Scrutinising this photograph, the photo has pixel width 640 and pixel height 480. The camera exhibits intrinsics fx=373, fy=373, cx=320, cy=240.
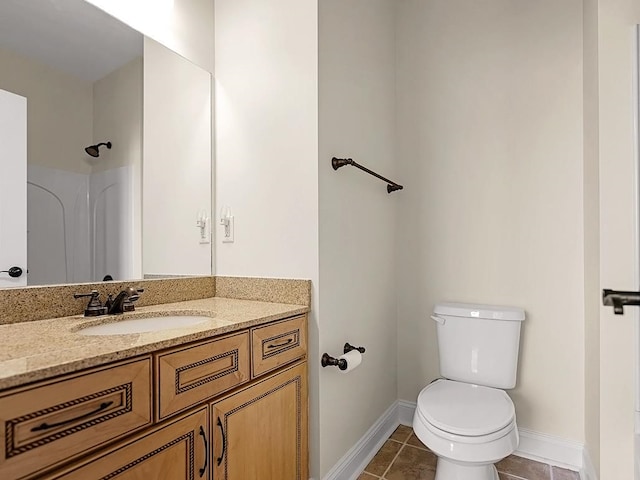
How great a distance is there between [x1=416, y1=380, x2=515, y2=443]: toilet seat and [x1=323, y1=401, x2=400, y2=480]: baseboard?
16.4 inches

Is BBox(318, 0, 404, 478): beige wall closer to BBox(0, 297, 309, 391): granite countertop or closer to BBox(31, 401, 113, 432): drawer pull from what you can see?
BBox(0, 297, 309, 391): granite countertop

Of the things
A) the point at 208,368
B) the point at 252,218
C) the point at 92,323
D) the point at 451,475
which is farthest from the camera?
the point at 252,218

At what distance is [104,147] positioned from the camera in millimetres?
1412

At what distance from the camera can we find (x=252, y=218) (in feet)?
5.49

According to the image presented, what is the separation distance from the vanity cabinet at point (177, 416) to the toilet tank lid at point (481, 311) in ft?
2.72

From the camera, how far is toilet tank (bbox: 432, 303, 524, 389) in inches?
69.8

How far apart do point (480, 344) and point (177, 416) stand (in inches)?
56.0

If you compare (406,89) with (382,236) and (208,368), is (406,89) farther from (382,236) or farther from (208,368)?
(208,368)

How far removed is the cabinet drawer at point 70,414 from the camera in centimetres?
66

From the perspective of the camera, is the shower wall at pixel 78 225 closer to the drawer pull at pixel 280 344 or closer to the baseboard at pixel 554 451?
the drawer pull at pixel 280 344

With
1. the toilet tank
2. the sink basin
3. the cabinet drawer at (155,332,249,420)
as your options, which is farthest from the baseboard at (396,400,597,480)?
the sink basin

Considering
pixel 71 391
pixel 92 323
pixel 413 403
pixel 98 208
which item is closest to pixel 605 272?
pixel 413 403

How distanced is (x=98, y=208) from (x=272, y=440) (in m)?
1.05

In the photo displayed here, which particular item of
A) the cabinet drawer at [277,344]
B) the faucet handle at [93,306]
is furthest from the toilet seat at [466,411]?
the faucet handle at [93,306]
